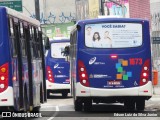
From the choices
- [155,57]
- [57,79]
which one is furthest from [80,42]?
[155,57]

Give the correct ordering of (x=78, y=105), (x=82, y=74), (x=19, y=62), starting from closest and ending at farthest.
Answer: (x=19, y=62) → (x=82, y=74) → (x=78, y=105)

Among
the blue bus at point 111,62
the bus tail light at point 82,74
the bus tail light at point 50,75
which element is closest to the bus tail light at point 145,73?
the blue bus at point 111,62

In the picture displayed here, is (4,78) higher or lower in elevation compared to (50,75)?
higher

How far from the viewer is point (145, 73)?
838 inches

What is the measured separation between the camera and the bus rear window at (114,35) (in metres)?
21.4

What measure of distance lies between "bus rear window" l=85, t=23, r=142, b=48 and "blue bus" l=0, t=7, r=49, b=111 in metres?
1.75

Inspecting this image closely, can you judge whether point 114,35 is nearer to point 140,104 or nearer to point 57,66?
point 140,104

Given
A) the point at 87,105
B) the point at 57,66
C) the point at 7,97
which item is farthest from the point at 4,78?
the point at 57,66

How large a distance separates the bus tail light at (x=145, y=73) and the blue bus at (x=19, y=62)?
127 inches

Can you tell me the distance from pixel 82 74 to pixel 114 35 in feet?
5.37

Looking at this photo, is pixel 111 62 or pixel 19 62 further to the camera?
pixel 111 62

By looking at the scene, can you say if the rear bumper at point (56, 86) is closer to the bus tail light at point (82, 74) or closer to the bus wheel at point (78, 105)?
the bus wheel at point (78, 105)

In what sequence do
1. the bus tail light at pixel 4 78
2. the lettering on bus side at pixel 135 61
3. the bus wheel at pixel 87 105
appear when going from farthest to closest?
the bus wheel at pixel 87 105
the lettering on bus side at pixel 135 61
the bus tail light at pixel 4 78

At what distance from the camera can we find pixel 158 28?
5134cm
